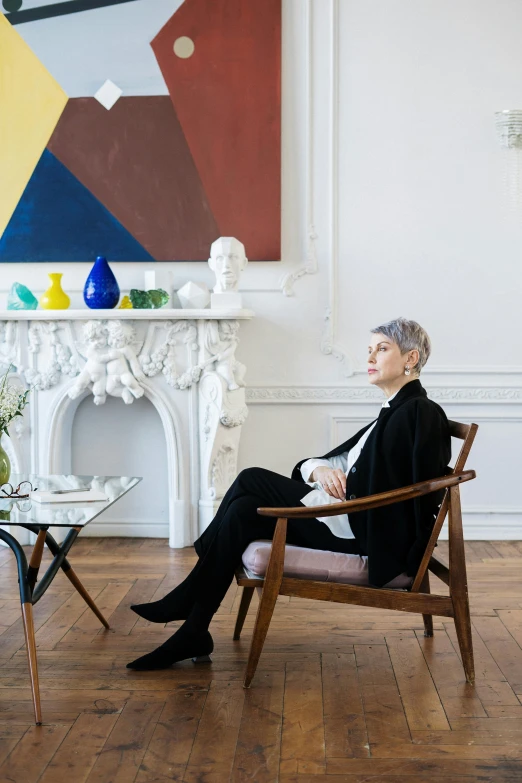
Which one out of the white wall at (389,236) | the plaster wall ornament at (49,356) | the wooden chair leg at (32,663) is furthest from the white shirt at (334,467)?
the plaster wall ornament at (49,356)

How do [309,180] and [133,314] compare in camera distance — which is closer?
[133,314]

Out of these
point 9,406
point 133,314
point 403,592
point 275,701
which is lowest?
point 275,701

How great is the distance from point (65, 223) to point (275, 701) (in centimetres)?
335

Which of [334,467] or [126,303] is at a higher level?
[126,303]

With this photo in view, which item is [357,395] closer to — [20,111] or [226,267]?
[226,267]

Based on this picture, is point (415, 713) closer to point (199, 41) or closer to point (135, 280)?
Answer: point (135, 280)

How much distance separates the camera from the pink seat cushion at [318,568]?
291 cm

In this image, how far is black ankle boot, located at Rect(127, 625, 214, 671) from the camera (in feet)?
9.95

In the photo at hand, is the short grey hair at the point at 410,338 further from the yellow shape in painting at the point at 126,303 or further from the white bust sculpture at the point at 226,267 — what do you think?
the yellow shape in painting at the point at 126,303

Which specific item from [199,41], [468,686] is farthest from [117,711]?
[199,41]

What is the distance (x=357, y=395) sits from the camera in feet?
17.0

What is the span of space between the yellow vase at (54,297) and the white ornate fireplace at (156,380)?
0.10m

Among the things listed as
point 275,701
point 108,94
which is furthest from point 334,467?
point 108,94

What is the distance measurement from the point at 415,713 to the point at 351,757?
37 centimetres
